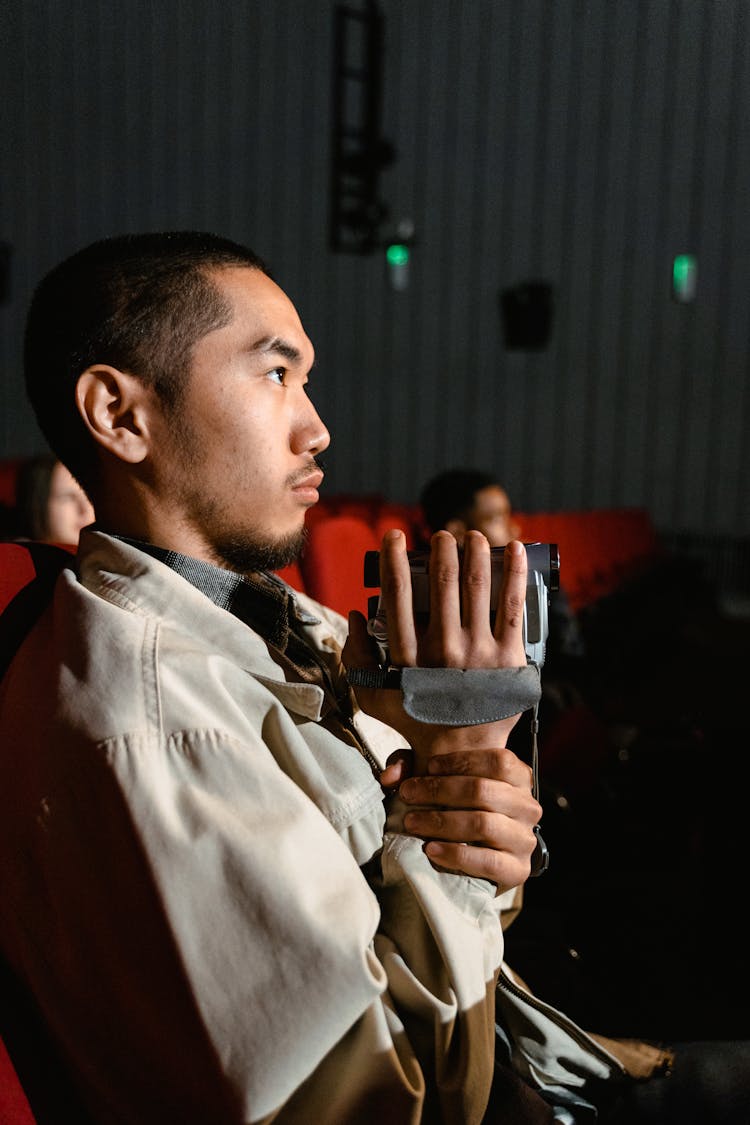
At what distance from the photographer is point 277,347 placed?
32.6 inches

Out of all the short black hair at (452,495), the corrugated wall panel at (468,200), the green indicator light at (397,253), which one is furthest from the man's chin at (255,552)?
the corrugated wall panel at (468,200)

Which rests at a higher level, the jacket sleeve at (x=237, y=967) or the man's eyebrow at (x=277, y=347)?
the man's eyebrow at (x=277, y=347)

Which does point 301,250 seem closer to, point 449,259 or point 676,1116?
point 449,259

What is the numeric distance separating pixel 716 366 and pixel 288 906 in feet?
22.6

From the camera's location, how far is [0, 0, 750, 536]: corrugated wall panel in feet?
20.4

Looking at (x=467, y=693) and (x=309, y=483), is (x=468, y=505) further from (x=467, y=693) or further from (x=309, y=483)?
(x=467, y=693)

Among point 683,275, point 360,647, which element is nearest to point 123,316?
point 360,647

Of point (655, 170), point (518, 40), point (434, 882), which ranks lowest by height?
point (434, 882)

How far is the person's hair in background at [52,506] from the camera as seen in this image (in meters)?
2.03

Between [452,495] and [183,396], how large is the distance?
5.68 feet

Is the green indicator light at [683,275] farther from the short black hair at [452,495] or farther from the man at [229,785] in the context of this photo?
the man at [229,785]

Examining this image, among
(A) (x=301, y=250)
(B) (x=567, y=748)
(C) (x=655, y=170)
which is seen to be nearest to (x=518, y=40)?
(C) (x=655, y=170)

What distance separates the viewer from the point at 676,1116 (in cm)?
86


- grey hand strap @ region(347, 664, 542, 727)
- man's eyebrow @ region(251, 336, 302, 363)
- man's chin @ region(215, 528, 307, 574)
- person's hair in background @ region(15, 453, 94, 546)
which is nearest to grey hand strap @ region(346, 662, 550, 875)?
grey hand strap @ region(347, 664, 542, 727)
